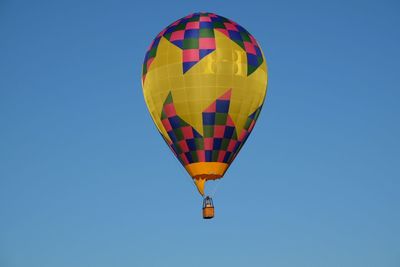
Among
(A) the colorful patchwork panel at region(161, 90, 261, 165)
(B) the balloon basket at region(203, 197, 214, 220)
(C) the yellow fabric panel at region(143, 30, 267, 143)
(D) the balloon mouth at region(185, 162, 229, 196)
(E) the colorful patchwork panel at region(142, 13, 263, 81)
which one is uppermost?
(E) the colorful patchwork panel at region(142, 13, 263, 81)

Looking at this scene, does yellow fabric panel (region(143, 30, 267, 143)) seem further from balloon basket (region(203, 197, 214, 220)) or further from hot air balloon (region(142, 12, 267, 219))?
balloon basket (region(203, 197, 214, 220))

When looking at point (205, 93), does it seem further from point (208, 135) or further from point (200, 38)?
point (200, 38)

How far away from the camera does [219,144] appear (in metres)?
62.8

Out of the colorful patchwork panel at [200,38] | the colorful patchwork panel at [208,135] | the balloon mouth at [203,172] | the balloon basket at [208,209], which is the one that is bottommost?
the balloon basket at [208,209]

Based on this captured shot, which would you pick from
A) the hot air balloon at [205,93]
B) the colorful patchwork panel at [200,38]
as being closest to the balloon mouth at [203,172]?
the hot air balloon at [205,93]

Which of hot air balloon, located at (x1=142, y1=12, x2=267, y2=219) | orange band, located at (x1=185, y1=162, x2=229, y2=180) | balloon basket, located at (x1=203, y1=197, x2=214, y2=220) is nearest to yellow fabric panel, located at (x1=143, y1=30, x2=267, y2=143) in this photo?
hot air balloon, located at (x1=142, y1=12, x2=267, y2=219)

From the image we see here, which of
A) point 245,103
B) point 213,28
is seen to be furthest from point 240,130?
point 213,28

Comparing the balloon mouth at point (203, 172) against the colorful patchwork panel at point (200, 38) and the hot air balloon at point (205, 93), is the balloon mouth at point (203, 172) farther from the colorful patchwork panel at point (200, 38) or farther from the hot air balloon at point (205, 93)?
the colorful patchwork panel at point (200, 38)

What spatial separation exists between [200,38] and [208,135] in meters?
5.29

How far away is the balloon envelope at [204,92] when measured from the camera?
62531 millimetres

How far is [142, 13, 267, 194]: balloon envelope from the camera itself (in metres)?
62.5

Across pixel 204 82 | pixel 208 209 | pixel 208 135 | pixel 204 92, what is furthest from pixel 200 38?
pixel 208 209

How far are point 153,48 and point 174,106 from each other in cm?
393

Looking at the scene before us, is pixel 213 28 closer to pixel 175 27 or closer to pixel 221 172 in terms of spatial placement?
pixel 175 27
